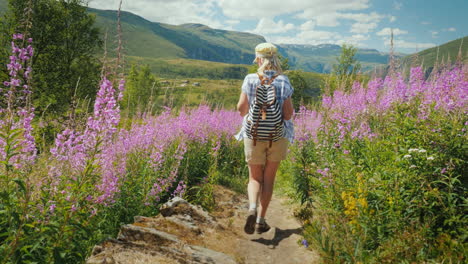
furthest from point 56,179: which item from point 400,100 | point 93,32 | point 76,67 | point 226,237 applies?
point 93,32

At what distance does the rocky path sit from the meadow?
0.32 meters

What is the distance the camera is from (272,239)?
5.00 m

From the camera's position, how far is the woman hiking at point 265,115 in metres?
4.30

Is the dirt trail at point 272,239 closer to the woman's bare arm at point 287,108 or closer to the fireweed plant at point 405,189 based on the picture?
the fireweed plant at point 405,189

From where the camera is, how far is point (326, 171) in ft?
16.7

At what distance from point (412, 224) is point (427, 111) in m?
2.26

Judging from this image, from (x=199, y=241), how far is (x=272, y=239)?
1.40 m

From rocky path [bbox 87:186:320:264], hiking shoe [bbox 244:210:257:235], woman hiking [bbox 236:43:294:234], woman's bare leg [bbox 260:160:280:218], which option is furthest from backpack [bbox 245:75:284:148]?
rocky path [bbox 87:186:320:264]

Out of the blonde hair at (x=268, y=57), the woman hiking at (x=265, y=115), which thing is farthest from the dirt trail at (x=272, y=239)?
the blonde hair at (x=268, y=57)

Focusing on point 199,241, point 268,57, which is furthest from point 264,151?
point 199,241

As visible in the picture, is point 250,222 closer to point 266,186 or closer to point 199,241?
point 266,186

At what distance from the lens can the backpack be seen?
429 cm

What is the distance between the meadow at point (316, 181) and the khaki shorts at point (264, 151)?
1025 mm

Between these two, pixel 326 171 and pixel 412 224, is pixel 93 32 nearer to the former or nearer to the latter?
pixel 326 171
